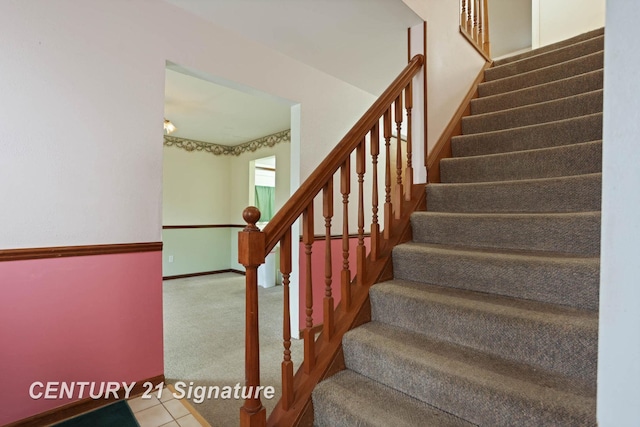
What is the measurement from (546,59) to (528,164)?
1.53 m

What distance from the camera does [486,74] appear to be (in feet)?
9.86

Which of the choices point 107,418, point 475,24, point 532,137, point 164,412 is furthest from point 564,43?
point 107,418

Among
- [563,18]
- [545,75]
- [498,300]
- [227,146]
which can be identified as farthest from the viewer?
[227,146]

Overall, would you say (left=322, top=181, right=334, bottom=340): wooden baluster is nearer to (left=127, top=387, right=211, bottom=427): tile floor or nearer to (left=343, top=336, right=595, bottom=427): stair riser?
(left=343, top=336, right=595, bottom=427): stair riser

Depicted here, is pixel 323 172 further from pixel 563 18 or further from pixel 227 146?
pixel 227 146

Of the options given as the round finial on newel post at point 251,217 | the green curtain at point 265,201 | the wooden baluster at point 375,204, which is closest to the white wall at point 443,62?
the wooden baluster at point 375,204

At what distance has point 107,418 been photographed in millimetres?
1658

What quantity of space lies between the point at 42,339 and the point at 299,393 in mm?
1363

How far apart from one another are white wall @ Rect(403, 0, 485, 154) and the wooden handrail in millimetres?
495

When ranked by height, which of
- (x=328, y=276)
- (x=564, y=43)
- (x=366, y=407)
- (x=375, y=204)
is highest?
(x=564, y=43)

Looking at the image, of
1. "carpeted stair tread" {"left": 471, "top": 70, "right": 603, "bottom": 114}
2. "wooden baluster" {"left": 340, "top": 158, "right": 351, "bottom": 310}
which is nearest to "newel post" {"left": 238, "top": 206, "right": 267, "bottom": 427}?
"wooden baluster" {"left": 340, "top": 158, "right": 351, "bottom": 310}

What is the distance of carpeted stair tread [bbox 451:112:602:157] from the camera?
1808mm

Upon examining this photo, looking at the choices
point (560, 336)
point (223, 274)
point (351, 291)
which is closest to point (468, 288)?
point (560, 336)

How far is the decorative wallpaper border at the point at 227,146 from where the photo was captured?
15.7ft
